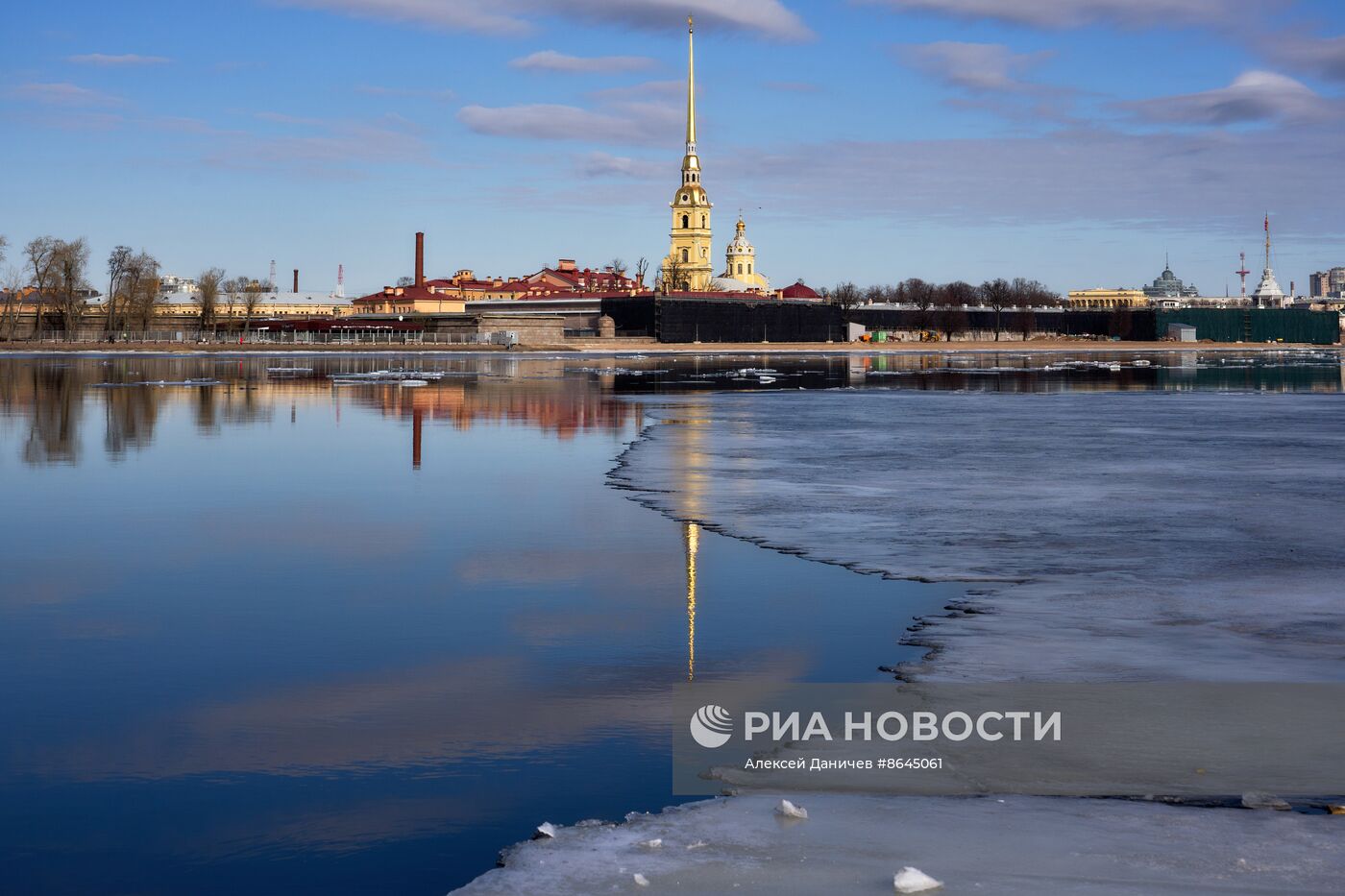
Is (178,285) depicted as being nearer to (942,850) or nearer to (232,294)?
(232,294)

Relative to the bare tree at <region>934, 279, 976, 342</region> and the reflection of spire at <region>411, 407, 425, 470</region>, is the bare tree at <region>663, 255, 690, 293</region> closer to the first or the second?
the bare tree at <region>934, 279, 976, 342</region>

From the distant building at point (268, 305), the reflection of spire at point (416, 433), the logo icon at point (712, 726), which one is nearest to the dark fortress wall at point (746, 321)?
the distant building at point (268, 305)

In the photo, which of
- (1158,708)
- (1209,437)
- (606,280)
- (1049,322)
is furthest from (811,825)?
(1049,322)

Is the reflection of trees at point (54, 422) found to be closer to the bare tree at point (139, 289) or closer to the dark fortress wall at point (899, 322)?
the bare tree at point (139, 289)

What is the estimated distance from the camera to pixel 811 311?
136 metres

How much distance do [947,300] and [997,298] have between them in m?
6.53

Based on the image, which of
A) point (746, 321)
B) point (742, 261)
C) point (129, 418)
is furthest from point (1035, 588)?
point (742, 261)

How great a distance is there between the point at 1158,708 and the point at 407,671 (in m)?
3.59

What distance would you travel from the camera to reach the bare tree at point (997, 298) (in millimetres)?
163875

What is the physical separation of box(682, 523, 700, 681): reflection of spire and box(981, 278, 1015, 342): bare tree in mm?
155196

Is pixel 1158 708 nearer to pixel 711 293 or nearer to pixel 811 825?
pixel 811 825

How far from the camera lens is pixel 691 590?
9555 millimetres

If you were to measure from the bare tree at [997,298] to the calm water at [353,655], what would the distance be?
497 feet

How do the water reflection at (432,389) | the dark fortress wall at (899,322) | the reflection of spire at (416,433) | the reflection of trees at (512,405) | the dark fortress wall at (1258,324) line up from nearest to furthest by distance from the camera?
1. the reflection of spire at (416,433)
2. the water reflection at (432,389)
3. the reflection of trees at (512,405)
4. the dark fortress wall at (899,322)
5. the dark fortress wall at (1258,324)
